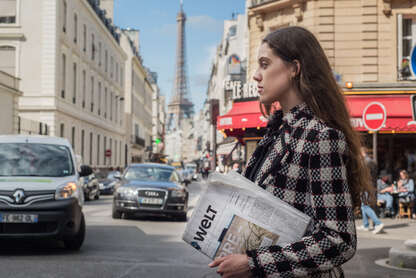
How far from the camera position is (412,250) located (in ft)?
29.5

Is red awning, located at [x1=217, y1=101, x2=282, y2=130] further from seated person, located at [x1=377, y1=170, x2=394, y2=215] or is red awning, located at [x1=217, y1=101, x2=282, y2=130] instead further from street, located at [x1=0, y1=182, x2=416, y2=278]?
street, located at [x1=0, y1=182, x2=416, y2=278]

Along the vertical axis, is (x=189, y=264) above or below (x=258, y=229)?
below

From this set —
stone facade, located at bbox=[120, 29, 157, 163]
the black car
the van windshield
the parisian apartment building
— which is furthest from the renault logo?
stone facade, located at bbox=[120, 29, 157, 163]

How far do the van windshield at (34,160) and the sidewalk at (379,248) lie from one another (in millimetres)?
4830

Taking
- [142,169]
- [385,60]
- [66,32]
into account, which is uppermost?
[66,32]

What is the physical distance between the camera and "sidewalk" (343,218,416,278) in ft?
27.1

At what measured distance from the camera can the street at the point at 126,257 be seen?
25.1ft

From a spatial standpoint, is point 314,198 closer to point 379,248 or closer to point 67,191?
point 67,191

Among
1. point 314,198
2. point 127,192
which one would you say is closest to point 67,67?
point 127,192

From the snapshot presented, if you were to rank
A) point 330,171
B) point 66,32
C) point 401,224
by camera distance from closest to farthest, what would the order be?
1. point 330,171
2. point 401,224
3. point 66,32

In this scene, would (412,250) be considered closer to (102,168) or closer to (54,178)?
(54,178)

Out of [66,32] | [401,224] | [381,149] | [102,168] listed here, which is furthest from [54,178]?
[102,168]

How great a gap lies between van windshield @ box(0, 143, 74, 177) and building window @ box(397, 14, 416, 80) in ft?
43.8

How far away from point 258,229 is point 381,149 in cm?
1945
